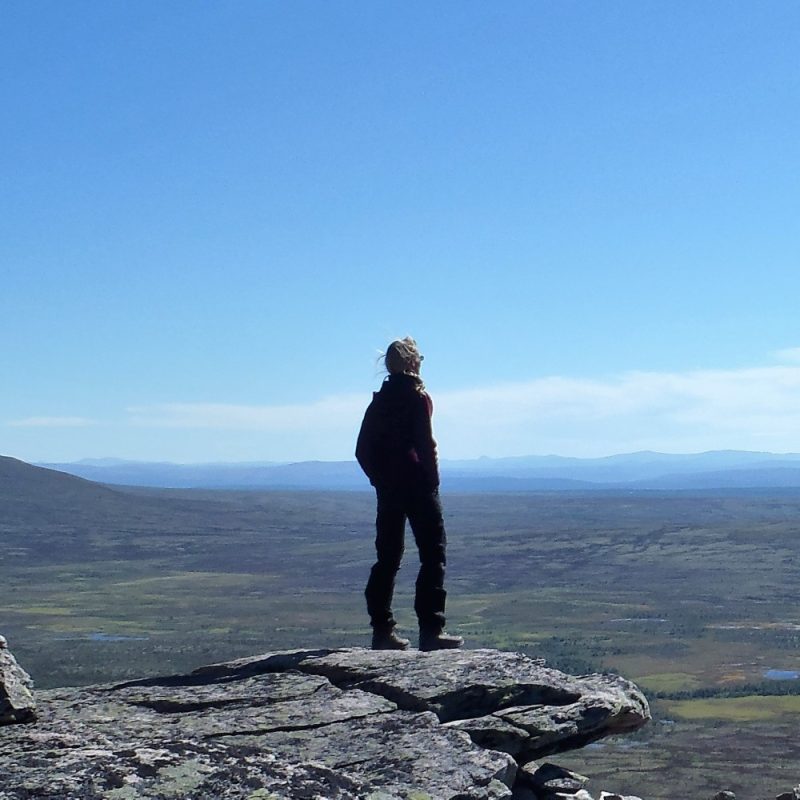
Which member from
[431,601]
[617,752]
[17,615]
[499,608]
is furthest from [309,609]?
[431,601]

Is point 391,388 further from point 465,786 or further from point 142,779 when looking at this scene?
point 142,779

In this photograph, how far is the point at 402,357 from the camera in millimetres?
12562

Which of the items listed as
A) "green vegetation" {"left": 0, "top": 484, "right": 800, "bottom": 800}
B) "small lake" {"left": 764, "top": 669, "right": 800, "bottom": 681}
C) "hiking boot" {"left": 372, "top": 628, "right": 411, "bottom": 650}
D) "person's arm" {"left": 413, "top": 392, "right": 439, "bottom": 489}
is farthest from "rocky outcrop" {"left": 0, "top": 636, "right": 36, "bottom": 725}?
"small lake" {"left": 764, "top": 669, "right": 800, "bottom": 681}

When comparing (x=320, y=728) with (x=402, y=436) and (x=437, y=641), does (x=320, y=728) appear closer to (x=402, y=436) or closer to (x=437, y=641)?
(x=437, y=641)

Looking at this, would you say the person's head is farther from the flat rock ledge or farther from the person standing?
the flat rock ledge

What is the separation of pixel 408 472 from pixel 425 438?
1.50 ft

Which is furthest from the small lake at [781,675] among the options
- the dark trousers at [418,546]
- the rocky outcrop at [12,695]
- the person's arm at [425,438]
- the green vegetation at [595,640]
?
the rocky outcrop at [12,695]

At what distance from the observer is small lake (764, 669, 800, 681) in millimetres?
110438

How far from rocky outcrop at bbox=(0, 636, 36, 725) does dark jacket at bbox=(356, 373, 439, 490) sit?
4545mm

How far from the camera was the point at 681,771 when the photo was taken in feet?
243

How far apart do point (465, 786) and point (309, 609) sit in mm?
162031

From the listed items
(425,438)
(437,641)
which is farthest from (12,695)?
(425,438)

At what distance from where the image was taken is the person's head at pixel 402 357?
1257cm

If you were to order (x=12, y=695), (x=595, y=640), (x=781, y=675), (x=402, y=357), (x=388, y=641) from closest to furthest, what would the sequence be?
(x=12, y=695)
(x=402, y=357)
(x=388, y=641)
(x=781, y=675)
(x=595, y=640)
